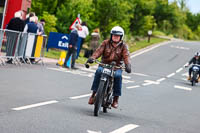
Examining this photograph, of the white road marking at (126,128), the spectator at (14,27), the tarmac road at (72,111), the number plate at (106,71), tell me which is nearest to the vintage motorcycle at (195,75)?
the tarmac road at (72,111)

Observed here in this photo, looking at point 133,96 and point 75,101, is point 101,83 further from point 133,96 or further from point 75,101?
point 133,96

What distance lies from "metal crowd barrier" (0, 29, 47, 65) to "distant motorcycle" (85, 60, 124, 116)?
7.92 m

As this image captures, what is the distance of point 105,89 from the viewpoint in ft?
31.0

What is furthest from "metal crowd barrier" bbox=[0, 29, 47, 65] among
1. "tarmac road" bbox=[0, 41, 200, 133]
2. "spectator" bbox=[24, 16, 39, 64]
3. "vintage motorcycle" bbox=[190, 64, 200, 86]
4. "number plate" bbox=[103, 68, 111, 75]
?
"number plate" bbox=[103, 68, 111, 75]

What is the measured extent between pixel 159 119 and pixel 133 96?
4184 mm

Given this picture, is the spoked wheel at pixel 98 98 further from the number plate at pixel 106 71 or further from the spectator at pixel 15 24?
the spectator at pixel 15 24

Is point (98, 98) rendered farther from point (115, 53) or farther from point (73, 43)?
point (73, 43)

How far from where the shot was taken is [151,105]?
41.7 feet

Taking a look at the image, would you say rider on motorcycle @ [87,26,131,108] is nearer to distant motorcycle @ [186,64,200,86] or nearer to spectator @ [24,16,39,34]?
spectator @ [24,16,39,34]

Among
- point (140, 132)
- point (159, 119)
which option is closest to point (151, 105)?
point (159, 119)

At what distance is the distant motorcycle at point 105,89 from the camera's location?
9.22 meters

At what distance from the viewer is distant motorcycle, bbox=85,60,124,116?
30.2 feet

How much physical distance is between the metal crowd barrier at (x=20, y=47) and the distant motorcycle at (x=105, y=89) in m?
7.92

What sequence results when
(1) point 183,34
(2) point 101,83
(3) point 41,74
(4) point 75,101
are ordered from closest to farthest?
(2) point 101,83 → (4) point 75,101 → (3) point 41,74 → (1) point 183,34
